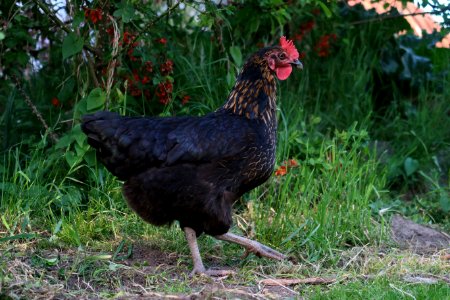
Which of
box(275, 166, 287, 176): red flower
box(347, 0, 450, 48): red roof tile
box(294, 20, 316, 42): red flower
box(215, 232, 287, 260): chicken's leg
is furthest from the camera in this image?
box(347, 0, 450, 48): red roof tile

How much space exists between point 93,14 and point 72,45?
27cm

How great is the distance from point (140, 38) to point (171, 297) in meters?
2.42

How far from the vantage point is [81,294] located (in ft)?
13.8

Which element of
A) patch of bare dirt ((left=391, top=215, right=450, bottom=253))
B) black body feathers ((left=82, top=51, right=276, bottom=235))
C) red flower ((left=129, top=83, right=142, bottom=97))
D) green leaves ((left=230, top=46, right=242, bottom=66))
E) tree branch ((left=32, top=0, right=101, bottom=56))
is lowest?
patch of bare dirt ((left=391, top=215, right=450, bottom=253))

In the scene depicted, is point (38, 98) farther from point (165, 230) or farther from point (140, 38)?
point (165, 230)

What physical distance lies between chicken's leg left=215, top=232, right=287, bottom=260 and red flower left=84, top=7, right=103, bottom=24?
1806mm

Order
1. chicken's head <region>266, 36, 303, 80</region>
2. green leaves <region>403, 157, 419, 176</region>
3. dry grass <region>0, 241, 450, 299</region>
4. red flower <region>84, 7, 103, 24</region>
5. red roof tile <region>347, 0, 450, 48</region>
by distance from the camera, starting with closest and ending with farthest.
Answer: dry grass <region>0, 241, 450, 299</region>
chicken's head <region>266, 36, 303, 80</region>
red flower <region>84, 7, 103, 24</region>
green leaves <region>403, 157, 419, 176</region>
red roof tile <region>347, 0, 450, 48</region>

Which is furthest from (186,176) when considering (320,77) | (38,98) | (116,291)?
(320,77)

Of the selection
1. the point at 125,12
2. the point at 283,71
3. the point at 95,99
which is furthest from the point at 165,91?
the point at 283,71

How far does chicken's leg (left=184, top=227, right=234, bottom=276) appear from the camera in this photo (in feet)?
15.4

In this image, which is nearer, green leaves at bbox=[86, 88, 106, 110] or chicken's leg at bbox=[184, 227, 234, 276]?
chicken's leg at bbox=[184, 227, 234, 276]

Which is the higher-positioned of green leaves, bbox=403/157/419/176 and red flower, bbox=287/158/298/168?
red flower, bbox=287/158/298/168

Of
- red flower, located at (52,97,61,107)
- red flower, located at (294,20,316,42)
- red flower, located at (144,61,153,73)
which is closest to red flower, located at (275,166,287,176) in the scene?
red flower, located at (144,61,153,73)

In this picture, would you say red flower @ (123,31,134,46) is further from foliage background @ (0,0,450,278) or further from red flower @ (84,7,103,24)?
red flower @ (84,7,103,24)
